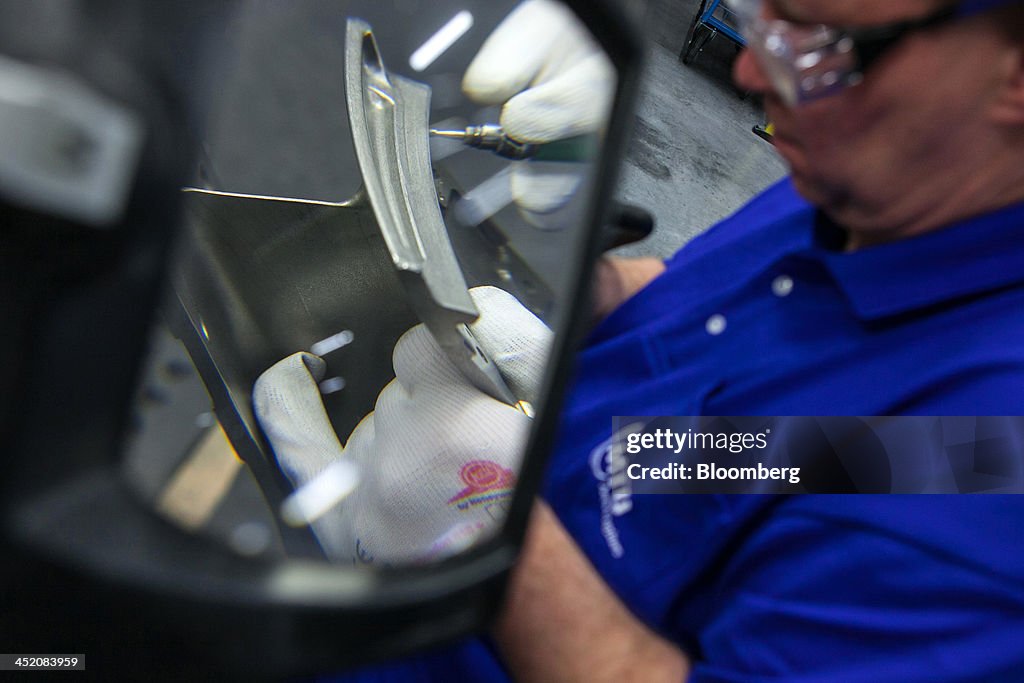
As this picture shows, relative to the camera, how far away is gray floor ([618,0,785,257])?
2188 mm

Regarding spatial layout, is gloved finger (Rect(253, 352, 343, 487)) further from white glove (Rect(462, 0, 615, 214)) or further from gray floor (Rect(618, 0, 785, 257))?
gray floor (Rect(618, 0, 785, 257))

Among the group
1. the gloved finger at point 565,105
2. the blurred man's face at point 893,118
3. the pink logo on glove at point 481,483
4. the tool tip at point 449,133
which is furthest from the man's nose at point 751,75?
the pink logo on glove at point 481,483

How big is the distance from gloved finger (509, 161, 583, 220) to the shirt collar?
0.28 meters

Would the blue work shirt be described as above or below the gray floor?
above

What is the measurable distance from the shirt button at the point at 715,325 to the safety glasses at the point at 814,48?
0.23m

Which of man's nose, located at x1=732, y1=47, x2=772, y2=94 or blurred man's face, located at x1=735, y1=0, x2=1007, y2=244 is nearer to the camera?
blurred man's face, located at x1=735, y1=0, x2=1007, y2=244

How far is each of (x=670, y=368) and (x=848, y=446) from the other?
8.5 inches

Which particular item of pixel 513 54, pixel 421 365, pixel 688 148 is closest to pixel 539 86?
pixel 513 54

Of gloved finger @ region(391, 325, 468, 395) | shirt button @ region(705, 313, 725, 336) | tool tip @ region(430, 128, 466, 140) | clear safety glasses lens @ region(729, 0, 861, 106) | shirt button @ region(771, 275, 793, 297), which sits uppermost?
clear safety glasses lens @ region(729, 0, 861, 106)

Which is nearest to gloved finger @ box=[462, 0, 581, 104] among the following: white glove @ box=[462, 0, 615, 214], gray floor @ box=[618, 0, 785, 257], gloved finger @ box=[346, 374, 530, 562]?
white glove @ box=[462, 0, 615, 214]

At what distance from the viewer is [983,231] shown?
587mm

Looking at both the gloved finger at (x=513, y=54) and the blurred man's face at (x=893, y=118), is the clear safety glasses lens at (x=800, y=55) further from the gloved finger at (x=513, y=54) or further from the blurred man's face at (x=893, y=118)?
the gloved finger at (x=513, y=54)

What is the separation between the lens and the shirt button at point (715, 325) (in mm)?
741

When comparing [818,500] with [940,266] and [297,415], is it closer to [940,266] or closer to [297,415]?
[940,266]
